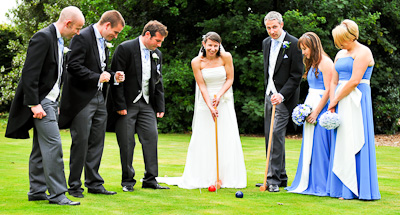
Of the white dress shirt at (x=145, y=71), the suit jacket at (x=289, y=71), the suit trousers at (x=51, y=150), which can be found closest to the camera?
the suit trousers at (x=51, y=150)

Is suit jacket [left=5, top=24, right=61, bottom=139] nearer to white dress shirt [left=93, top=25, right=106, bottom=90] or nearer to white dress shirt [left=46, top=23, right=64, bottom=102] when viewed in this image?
white dress shirt [left=46, top=23, right=64, bottom=102]

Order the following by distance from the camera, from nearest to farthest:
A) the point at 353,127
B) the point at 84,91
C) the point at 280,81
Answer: the point at 84,91
the point at 353,127
the point at 280,81

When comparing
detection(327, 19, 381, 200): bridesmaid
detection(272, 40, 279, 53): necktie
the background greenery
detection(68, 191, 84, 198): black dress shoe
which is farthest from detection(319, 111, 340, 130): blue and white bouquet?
the background greenery

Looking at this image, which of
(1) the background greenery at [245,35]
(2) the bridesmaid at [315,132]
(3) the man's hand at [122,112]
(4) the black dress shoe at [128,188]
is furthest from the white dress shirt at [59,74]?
(1) the background greenery at [245,35]

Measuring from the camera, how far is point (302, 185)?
682 cm

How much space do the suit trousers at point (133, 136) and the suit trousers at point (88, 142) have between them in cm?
46

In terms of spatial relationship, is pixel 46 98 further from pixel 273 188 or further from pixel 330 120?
pixel 330 120

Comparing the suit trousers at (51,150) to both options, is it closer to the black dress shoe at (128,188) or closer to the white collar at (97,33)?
the white collar at (97,33)

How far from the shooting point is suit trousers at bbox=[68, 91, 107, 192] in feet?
20.0

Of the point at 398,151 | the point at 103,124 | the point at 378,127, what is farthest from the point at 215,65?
the point at 378,127

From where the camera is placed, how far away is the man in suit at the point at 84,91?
609cm

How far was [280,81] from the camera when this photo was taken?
715 centimetres

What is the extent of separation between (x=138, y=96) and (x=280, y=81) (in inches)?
77.8

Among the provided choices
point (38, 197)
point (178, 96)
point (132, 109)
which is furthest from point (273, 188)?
point (178, 96)
